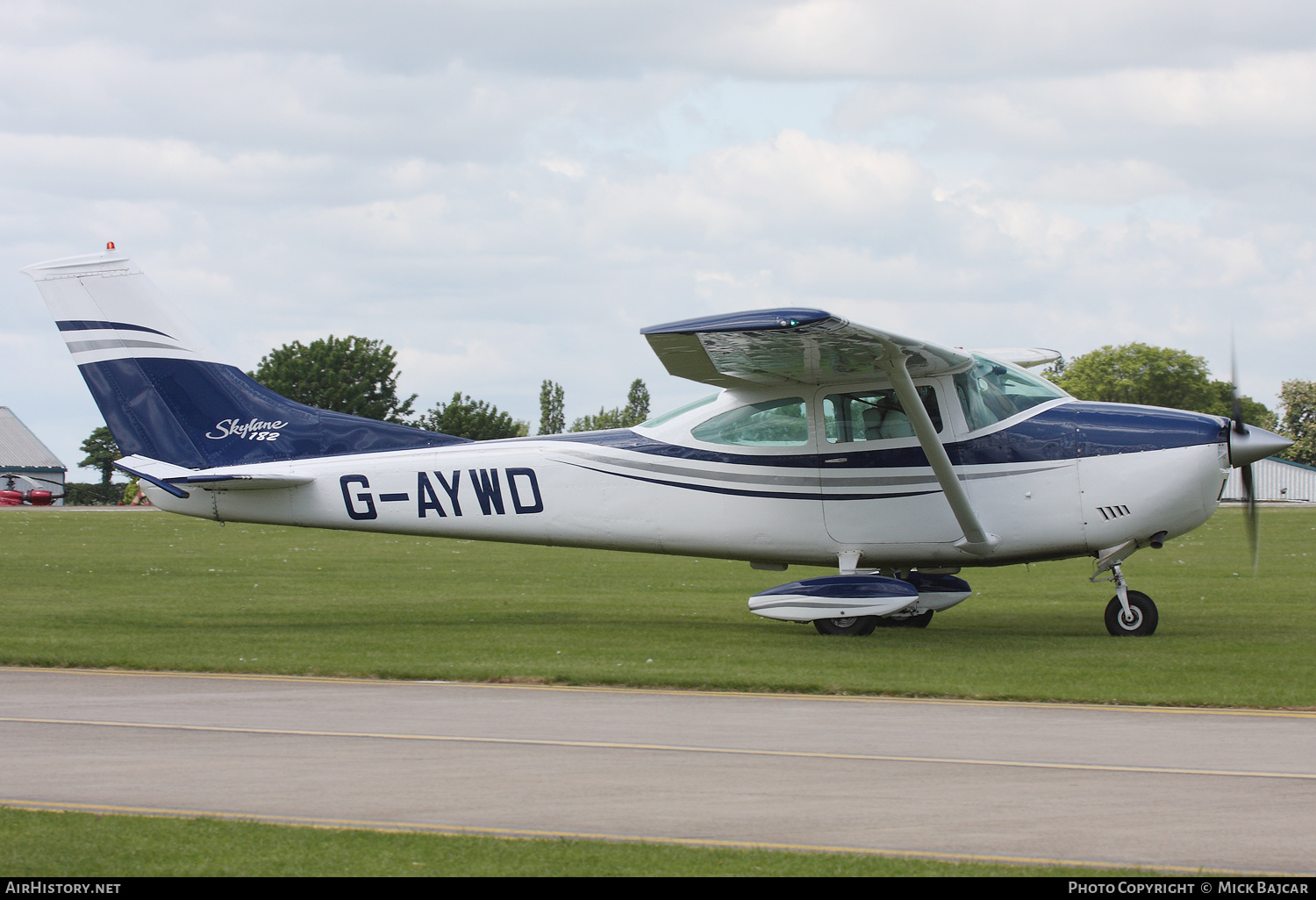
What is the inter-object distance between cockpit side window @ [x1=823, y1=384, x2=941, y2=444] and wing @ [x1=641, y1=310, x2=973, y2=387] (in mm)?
233

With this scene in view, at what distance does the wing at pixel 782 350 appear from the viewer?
11.2 metres

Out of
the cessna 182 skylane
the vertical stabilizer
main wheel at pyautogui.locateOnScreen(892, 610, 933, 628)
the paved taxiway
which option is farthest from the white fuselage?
the paved taxiway

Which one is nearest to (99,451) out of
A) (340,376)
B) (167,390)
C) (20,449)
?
(20,449)

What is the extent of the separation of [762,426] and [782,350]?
199cm

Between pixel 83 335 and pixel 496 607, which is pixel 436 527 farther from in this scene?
pixel 83 335

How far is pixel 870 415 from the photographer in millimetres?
14047

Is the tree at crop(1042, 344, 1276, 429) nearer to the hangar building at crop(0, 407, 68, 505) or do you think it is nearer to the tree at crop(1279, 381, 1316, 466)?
the tree at crop(1279, 381, 1316, 466)

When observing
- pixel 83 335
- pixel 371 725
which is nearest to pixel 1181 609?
pixel 371 725

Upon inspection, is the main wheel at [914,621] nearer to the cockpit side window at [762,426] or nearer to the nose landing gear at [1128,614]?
the nose landing gear at [1128,614]

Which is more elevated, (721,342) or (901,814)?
(721,342)

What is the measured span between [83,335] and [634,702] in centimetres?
903

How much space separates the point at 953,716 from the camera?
9359 mm

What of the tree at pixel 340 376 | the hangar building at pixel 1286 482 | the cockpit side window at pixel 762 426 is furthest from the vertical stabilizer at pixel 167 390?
the hangar building at pixel 1286 482

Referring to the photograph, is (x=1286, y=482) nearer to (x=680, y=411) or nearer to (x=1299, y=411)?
(x=1299, y=411)
